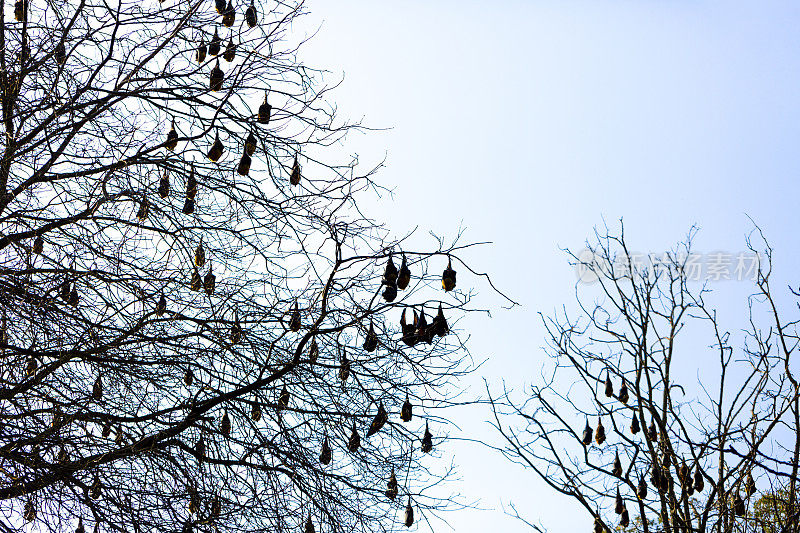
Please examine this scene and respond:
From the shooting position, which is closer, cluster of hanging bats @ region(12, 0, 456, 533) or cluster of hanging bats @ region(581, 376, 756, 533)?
cluster of hanging bats @ region(12, 0, 456, 533)

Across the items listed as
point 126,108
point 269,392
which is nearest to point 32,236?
point 126,108

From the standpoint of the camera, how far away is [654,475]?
19.4ft

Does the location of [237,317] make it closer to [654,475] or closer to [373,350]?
[373,350]

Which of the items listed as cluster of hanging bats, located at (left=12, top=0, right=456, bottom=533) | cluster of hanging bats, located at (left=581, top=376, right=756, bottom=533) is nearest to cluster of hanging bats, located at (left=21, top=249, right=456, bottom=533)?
cluster of hanging bats, located at (left=12, top=0, right=456, bottom=533)

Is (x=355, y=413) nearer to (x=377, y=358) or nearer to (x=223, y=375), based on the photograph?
(x=377, y=358)

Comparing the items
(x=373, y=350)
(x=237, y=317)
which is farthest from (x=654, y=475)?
(x=237, y=317)

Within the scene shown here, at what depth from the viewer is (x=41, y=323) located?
5.48 meters

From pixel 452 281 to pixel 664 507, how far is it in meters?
2.37

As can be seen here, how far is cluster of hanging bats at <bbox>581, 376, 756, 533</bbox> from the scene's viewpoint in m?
5.78

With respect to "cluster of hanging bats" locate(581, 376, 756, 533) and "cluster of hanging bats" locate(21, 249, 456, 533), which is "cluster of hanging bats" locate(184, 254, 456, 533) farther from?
"cluster of hanging bats" locate(581, 376, 756, 533)

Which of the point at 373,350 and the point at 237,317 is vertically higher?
the point at 237,317

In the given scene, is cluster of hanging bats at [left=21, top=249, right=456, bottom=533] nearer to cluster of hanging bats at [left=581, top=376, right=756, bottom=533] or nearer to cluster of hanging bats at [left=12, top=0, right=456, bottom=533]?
cluster of hanging bats at [left=12, top=0, right=456, bottom=533]

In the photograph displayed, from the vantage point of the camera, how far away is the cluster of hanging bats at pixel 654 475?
578 cm

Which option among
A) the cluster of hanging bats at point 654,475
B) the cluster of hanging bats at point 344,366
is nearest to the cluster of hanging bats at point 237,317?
the cluster of hanging bats at point 344,366
